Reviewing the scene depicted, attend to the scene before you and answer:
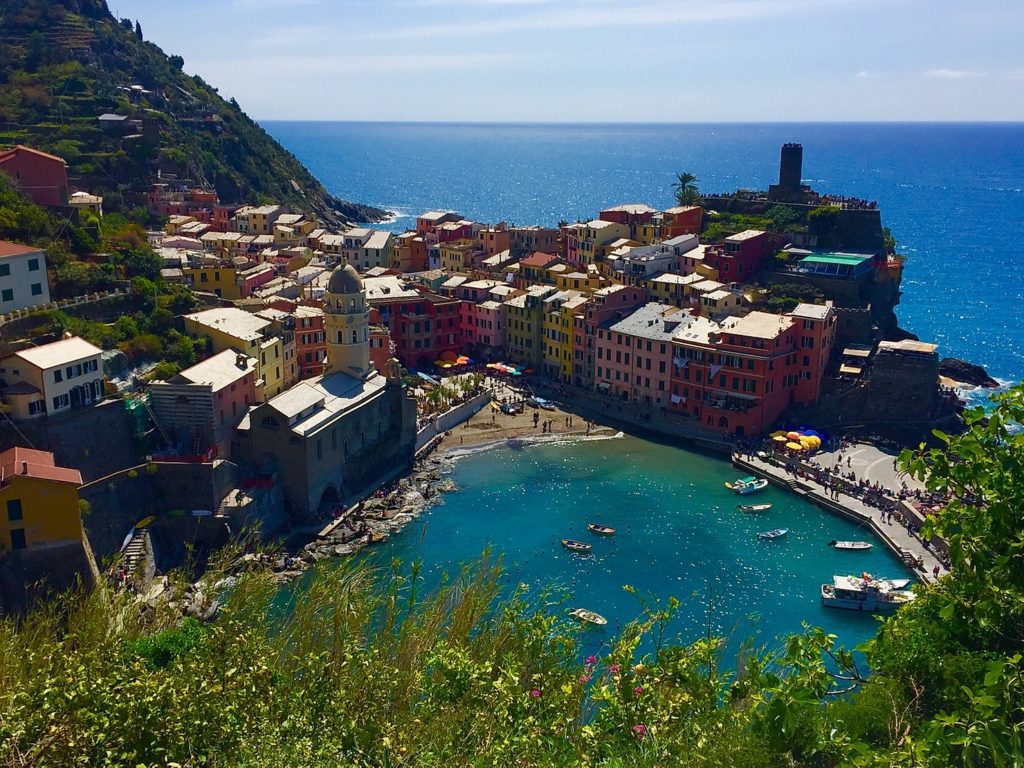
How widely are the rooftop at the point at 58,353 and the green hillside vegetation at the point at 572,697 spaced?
2231 centimetres

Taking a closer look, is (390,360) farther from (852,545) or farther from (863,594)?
(863,594)

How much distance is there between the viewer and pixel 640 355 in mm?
64250

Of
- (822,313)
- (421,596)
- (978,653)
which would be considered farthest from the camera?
(822,313)

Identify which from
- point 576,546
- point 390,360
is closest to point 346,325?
point 390,360

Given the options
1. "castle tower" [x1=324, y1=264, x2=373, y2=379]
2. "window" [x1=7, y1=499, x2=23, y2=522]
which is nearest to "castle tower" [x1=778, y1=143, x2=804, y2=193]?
"castle tower" [x1=324, y1=264, x2=373, y2=379]

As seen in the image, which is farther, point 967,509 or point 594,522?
point 594,522

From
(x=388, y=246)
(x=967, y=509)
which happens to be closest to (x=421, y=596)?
(x=967, y=509)

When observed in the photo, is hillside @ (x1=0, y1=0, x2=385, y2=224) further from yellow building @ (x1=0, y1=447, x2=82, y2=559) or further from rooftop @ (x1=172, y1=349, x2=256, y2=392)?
yellow building @ (x1=0, y1=447, x2=82, y2=559)

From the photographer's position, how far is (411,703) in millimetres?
18922

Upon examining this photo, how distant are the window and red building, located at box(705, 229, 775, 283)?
175ft

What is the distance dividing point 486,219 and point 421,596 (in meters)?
137

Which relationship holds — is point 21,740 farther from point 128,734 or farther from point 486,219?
point 486,219

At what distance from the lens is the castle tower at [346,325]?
53719 mm

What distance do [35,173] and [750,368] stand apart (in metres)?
47.1
